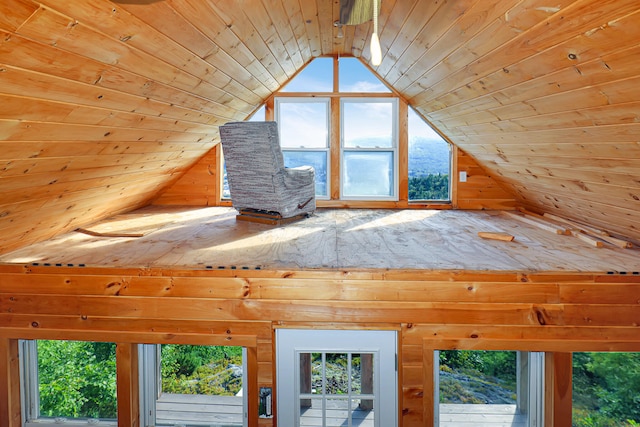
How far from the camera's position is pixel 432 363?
2.54m

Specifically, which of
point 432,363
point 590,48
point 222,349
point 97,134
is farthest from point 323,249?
point 222,349

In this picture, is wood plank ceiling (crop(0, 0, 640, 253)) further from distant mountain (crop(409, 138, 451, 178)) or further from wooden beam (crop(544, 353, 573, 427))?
wooden beam (crop(544, 353, 573, 427))

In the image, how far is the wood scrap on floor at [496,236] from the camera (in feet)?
10.8

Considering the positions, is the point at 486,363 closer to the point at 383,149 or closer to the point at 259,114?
the point at 383,149

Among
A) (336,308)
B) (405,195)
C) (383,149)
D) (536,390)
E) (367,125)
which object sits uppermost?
(367,125)

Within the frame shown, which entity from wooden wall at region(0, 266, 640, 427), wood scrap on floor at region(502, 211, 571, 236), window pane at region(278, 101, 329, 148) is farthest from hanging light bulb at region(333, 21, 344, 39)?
wood scrap on floor at region(502, 211, 571, 236)

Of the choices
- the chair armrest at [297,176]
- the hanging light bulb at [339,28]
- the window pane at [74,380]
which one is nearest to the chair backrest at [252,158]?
the chair armrest at [297,176]

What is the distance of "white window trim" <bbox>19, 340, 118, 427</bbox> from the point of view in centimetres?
293

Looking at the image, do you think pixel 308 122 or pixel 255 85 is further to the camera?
pixel 308 122

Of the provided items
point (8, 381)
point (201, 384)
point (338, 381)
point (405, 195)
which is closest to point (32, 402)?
point (8, 381)

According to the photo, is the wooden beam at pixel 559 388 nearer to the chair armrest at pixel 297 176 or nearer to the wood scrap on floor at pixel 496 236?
the wood scrap on floor at pixel 496 236

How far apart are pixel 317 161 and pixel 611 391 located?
13.7 ft

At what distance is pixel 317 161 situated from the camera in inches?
212

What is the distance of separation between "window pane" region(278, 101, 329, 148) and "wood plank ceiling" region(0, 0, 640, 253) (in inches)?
42.1
